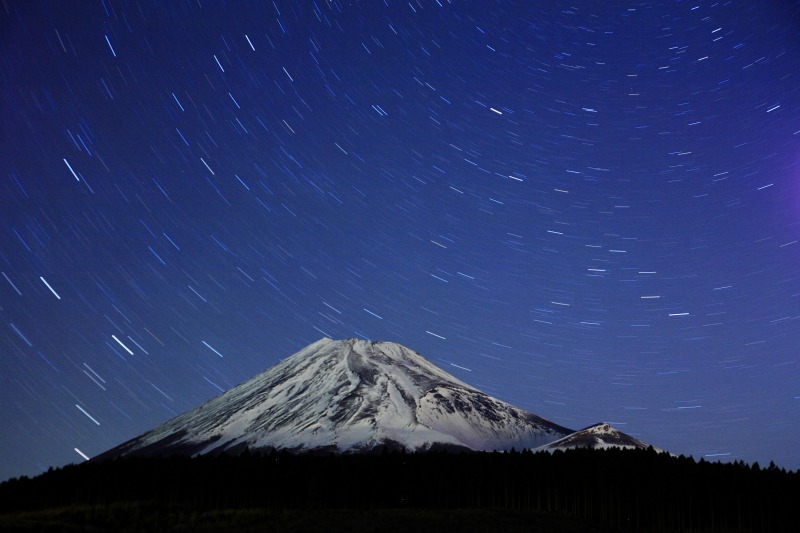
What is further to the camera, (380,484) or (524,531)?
(380,484)

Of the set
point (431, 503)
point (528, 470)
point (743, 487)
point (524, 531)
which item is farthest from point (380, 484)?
point (743, 487)

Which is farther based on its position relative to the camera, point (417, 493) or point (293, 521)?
point (417, 493)

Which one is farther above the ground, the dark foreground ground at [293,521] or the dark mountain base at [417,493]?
the dark mountain base at [417,493]

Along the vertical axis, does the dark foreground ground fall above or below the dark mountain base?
below

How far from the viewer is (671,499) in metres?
96.2

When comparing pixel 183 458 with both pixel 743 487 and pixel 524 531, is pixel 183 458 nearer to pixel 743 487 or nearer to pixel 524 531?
pixel 524 531

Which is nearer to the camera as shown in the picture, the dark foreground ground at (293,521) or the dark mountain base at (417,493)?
the dark foreground ground at (293,521)

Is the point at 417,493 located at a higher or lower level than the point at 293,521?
higher

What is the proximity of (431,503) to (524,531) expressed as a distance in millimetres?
32751

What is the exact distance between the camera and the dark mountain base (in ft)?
289

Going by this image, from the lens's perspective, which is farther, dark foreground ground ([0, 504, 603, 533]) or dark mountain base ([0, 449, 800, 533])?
dark mountain base ([0, 449, 800, 533])

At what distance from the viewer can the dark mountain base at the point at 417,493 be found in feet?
289

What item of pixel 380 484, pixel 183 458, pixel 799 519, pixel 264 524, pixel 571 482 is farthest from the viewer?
pixel 183 458

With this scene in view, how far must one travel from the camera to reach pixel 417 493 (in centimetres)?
10925
